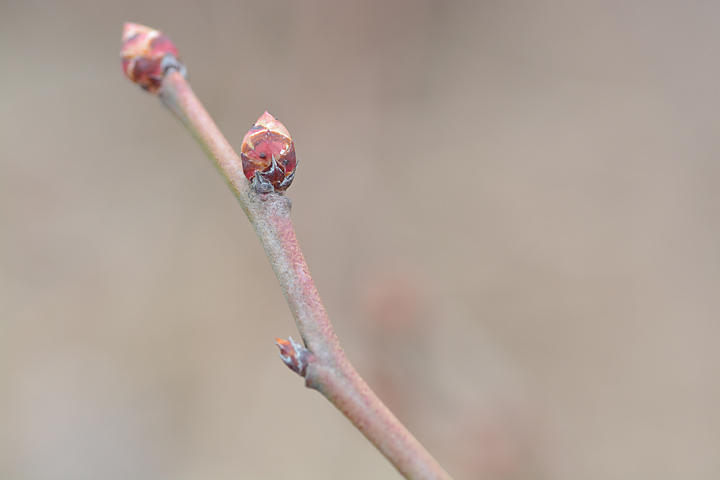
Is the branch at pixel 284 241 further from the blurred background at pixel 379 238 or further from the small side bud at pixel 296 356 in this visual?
the blurred background at pixel 379 238

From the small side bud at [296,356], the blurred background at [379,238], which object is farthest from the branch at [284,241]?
the blurred background at [379,238]

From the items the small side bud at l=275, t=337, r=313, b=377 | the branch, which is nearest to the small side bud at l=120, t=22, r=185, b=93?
the branch

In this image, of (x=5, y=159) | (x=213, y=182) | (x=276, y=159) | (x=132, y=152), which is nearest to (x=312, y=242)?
(x=213, y=182)

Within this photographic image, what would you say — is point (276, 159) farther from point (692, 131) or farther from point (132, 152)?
point (692, 131)

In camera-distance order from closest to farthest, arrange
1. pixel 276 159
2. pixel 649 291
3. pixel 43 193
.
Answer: pixel 276 159
pixel 649 291
pixel 43 193

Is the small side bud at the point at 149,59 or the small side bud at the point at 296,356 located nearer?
the small side bud at the point at 296,356
